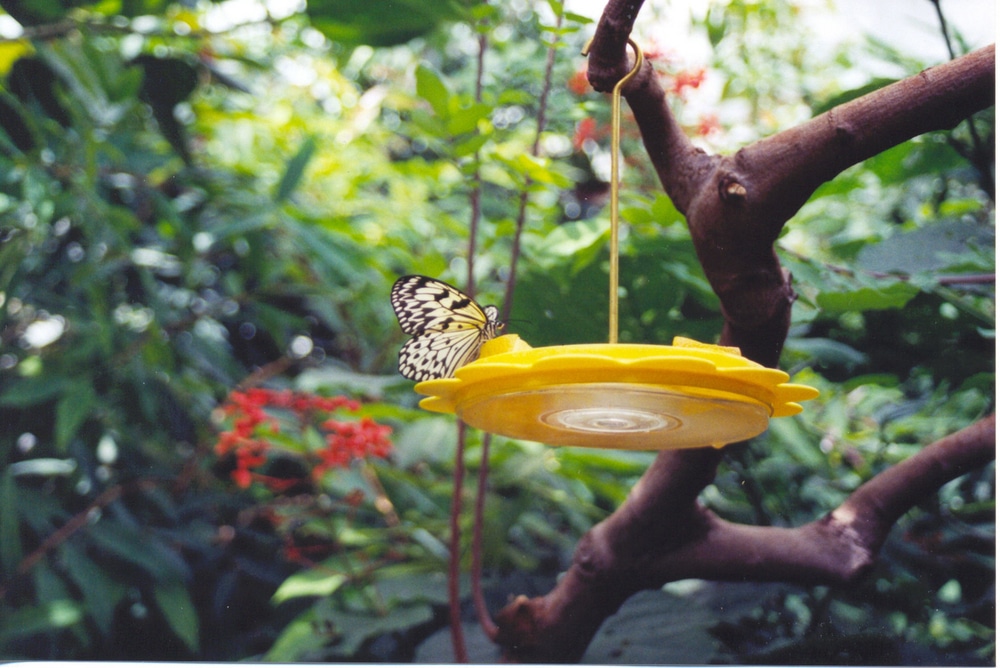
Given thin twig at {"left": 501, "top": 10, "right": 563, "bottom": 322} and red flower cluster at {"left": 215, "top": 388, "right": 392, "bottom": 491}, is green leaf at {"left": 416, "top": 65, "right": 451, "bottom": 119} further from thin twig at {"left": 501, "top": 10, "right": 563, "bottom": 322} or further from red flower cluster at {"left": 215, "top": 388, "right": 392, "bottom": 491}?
red flower cluster at {"left": 215, "top": 388, "right": 392, "bottom": 491}

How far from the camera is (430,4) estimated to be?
3.02 feet

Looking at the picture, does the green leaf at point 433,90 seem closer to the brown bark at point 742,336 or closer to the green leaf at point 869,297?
the brown bark at point 742,336

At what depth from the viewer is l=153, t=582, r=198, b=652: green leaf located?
1419 millimetres

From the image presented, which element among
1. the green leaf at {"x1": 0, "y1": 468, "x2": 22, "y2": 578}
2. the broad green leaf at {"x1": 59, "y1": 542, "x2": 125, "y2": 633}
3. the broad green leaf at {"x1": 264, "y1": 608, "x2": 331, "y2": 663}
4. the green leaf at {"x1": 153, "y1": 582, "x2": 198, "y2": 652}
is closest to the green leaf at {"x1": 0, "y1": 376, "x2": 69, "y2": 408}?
the green leaf at {"x1": 0, "y1": 468, "x2": 22, "y2": 578}

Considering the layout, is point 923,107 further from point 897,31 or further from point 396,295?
point 897,31

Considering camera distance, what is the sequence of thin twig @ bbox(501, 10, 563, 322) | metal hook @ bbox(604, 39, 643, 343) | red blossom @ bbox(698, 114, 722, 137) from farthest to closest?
red blossom @ bbox(698, 114, 722, 137)
thin twig @ bbox(501, 10, 563, 322)
metal hook @ bbox(604, 39, 643, 343)

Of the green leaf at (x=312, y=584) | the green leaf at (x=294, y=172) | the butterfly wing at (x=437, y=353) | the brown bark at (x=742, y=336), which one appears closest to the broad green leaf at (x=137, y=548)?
the green leaf at (x=312, y=584)

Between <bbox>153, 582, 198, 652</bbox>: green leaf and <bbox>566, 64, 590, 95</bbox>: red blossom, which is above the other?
<bbox>566, 64, 590, 95</bbox>: red blossom

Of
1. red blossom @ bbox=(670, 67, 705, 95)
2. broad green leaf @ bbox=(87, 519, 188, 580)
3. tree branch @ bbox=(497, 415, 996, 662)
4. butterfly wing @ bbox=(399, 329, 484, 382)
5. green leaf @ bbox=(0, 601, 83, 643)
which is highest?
red blossom @ bbox=(670, 67, 705, 95)

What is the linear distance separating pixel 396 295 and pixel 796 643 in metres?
0.70

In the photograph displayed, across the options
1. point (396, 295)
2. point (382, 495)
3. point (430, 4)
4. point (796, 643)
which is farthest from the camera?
point (382, 495)

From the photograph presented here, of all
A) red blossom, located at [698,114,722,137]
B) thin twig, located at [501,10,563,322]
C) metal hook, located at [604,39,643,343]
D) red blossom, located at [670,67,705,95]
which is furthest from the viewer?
red blossom, located at [698,114,722,137]

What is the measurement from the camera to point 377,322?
1.72 meters

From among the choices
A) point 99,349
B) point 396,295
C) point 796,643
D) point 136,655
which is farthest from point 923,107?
point 136,655
